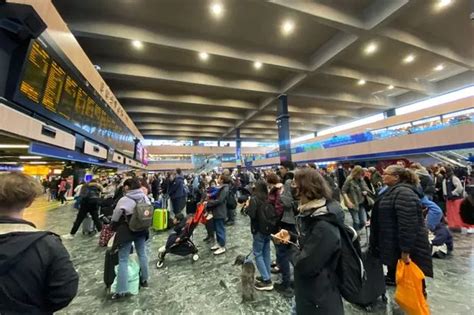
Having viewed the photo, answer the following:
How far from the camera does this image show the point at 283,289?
278 cm

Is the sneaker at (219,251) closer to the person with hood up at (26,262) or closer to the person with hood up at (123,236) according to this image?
the person with hood up at (123,236)

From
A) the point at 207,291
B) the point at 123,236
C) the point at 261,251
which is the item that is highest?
the point at 123,236

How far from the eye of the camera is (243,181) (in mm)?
Answer: 11031

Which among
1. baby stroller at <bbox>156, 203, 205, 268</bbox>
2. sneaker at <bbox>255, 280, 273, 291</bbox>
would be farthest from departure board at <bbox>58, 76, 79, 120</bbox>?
sneaker at <bbox>255, 280, 273, 291</bbox>

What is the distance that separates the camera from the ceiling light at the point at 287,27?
282 inches

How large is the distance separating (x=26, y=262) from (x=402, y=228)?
255cm

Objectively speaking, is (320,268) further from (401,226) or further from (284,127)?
(284,127)

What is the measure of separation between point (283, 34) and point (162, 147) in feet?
83.6

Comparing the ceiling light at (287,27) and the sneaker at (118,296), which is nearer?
the sneaker at (118,296)

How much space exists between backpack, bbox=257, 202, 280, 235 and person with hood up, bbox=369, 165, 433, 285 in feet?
3.44

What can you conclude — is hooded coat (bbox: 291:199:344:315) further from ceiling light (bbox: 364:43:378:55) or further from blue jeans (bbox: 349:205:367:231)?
ceiling light (bbox: 364:43:378:55)

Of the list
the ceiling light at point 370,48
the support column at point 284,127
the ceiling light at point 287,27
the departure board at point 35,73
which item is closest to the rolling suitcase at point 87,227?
the departure board at point 35,73

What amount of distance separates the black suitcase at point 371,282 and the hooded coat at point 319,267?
4.04ft

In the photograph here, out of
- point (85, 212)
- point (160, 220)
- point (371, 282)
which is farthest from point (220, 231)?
point (85, 212)
